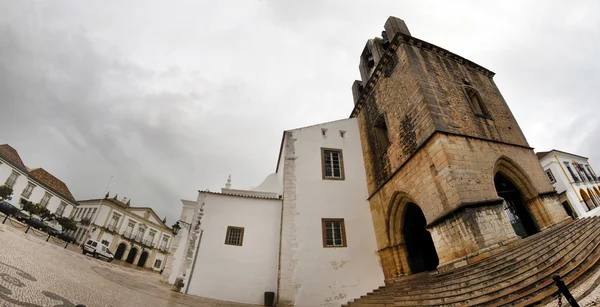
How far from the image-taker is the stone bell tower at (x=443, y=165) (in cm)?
637

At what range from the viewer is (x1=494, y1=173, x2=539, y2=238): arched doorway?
788cm

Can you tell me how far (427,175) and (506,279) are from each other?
3.87 meters

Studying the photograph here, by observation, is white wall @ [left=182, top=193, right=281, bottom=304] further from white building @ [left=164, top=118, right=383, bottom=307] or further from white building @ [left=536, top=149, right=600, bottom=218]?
white building @ [left=536, top=149, right=600, bottom=218]

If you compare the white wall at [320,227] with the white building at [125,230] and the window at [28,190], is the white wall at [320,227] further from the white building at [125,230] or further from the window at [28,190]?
the window at [28,190]

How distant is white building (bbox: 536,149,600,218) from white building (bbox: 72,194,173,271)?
46.6 meters

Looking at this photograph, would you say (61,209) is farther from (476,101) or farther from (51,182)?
(476,101)

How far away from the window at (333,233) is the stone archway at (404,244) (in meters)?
1.64

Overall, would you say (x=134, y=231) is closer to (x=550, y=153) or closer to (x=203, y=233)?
(x=203, y=233)

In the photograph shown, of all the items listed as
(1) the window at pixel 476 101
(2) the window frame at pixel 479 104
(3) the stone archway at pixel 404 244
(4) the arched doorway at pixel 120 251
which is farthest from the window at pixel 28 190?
(1) the window at pixel 476 101

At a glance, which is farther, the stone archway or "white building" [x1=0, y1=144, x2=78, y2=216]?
"white building" [x1=0, y1=144, x2=78, y2=216]

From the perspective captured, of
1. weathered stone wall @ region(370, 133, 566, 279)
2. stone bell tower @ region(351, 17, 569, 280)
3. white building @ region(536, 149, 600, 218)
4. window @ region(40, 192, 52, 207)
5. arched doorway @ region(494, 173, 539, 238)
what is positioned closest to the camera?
weathered stone wall @ region(370, 133, 566, 279)

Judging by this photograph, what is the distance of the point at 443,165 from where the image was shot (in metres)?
6.97

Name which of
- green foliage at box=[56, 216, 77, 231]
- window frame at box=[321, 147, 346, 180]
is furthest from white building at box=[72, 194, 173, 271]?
window frame at box=[321, 147, 346, 180]

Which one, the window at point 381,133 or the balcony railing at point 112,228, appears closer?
the window at point 381,133
